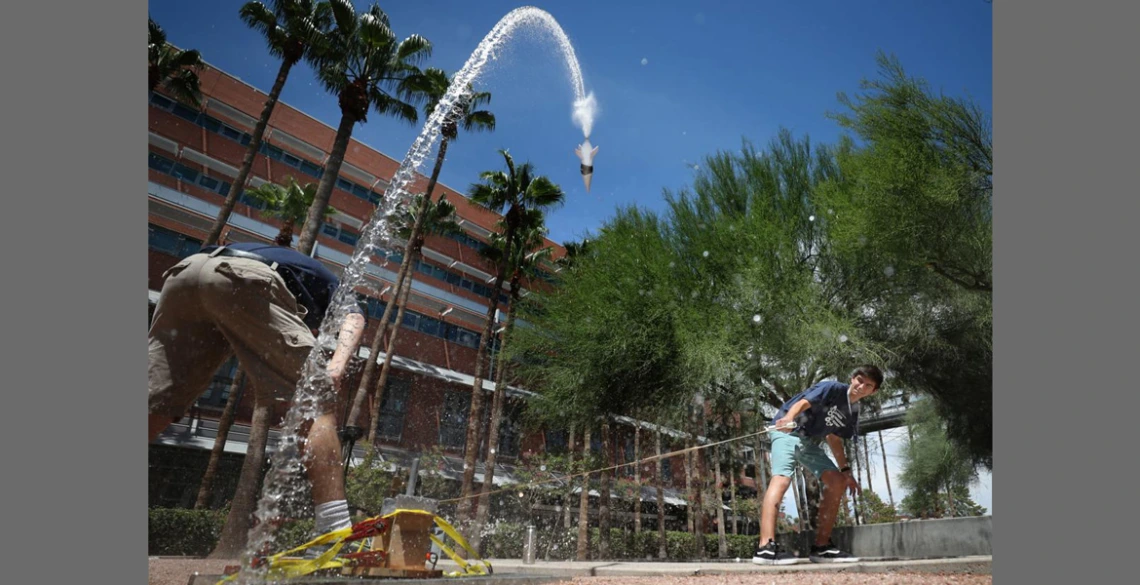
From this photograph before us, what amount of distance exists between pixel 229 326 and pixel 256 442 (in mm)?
4288

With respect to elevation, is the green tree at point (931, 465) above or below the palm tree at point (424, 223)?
below

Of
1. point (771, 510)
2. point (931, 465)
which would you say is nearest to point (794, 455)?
point (771, 510)

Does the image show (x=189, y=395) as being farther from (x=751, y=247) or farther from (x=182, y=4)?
(x=751, y=247)

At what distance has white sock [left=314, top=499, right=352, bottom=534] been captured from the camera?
4.97ft

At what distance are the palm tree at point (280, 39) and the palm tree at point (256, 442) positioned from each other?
0.74 meters

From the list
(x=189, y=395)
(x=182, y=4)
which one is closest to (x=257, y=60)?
(x=182, y=4)

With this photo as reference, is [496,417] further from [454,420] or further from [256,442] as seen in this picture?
[256,442]

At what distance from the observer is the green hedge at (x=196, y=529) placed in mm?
5535

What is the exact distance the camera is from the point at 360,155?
10438 millimetres

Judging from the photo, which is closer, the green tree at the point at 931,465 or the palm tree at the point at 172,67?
the palm tree at the point at 172,67

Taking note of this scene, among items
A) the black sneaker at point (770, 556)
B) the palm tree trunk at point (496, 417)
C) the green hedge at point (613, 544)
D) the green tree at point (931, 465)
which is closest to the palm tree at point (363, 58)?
the palm tree trunk at point (496, 417)

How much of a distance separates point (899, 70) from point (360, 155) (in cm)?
849

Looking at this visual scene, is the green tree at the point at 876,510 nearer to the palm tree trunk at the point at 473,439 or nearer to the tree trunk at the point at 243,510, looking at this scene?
the tree trunk at the point at 243,510

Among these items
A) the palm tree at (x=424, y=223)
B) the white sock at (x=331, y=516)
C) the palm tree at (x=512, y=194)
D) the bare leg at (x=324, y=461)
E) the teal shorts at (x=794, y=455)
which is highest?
the palm tree at (x=512, y=194)
